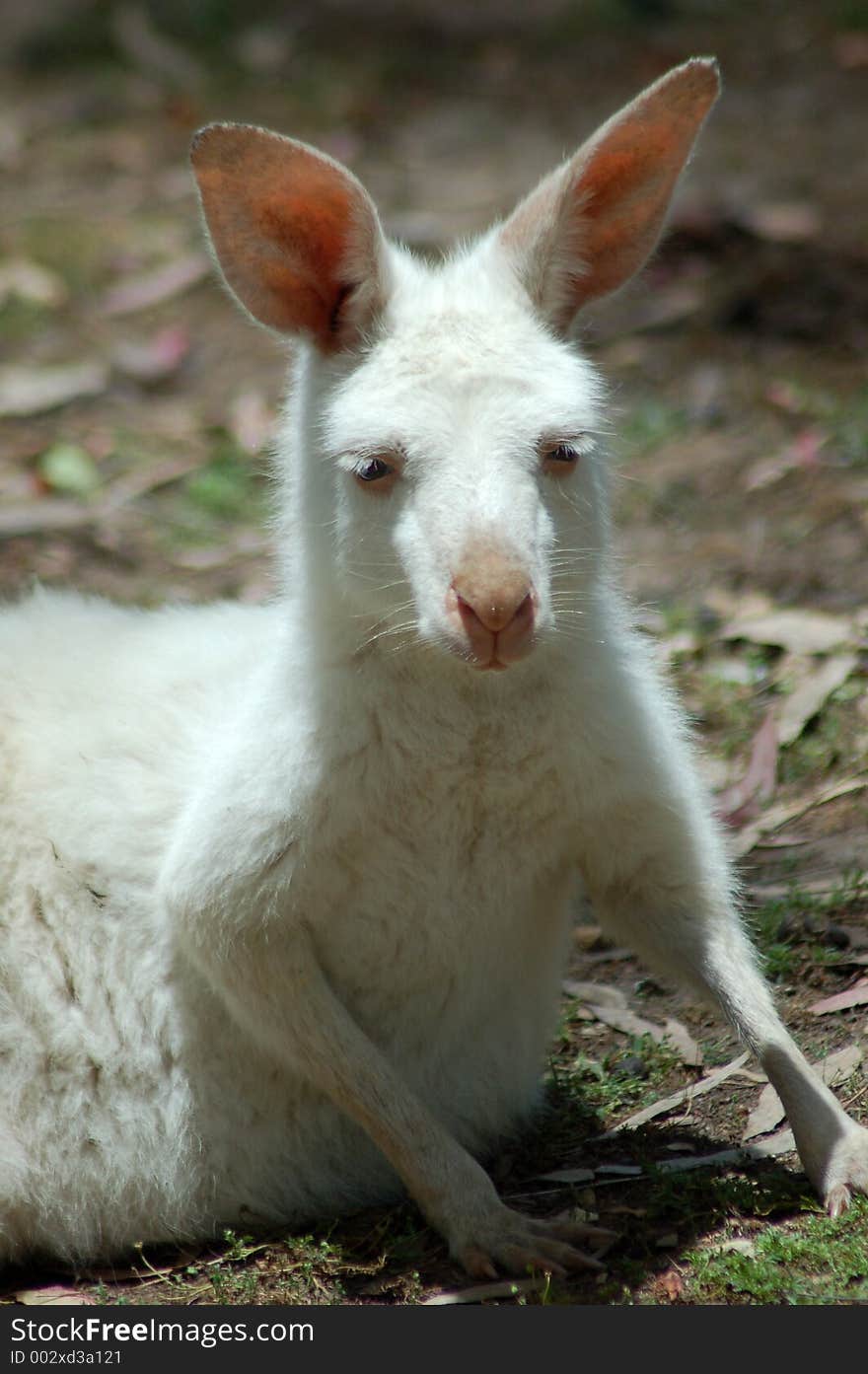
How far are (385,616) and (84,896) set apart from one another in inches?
35.7

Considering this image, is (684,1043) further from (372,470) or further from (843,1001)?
(372,470)

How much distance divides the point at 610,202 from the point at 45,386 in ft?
14.5

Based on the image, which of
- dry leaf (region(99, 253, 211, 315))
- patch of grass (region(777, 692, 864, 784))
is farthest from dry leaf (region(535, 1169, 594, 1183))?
dry leaf (region(99, 253, 211, 315))

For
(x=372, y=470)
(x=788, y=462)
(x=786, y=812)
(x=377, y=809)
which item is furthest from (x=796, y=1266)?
(x=788, y=462)

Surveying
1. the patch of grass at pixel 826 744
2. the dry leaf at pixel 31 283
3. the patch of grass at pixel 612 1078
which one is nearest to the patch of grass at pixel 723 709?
the patch of grass at pixel 826 744

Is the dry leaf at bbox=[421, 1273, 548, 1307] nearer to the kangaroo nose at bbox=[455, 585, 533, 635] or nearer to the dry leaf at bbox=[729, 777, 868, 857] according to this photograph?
the kangaroo nose at bbox=[455, 585, 533, 635]

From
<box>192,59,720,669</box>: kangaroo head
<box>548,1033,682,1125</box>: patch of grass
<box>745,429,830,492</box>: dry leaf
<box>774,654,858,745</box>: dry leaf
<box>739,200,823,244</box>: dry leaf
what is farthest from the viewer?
<box>739,200,823,244</box>: dry leaf

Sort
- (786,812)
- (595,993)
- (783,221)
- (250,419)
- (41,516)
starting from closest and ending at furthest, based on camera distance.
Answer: (595,993)
(786,812)
(41,516)
(250,419)
(783,221)

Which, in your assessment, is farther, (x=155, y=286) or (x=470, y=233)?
(x=155, y=286)

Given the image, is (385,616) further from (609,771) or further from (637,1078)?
(637,1078)

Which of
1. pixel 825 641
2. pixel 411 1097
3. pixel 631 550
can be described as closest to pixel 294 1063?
pixel 411 1097

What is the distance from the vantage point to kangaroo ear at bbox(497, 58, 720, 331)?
2.98m

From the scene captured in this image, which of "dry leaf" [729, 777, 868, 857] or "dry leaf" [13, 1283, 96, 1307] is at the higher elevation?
"dry leaf" [729, 777, 868, 857]

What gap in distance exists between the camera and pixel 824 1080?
135 inches
